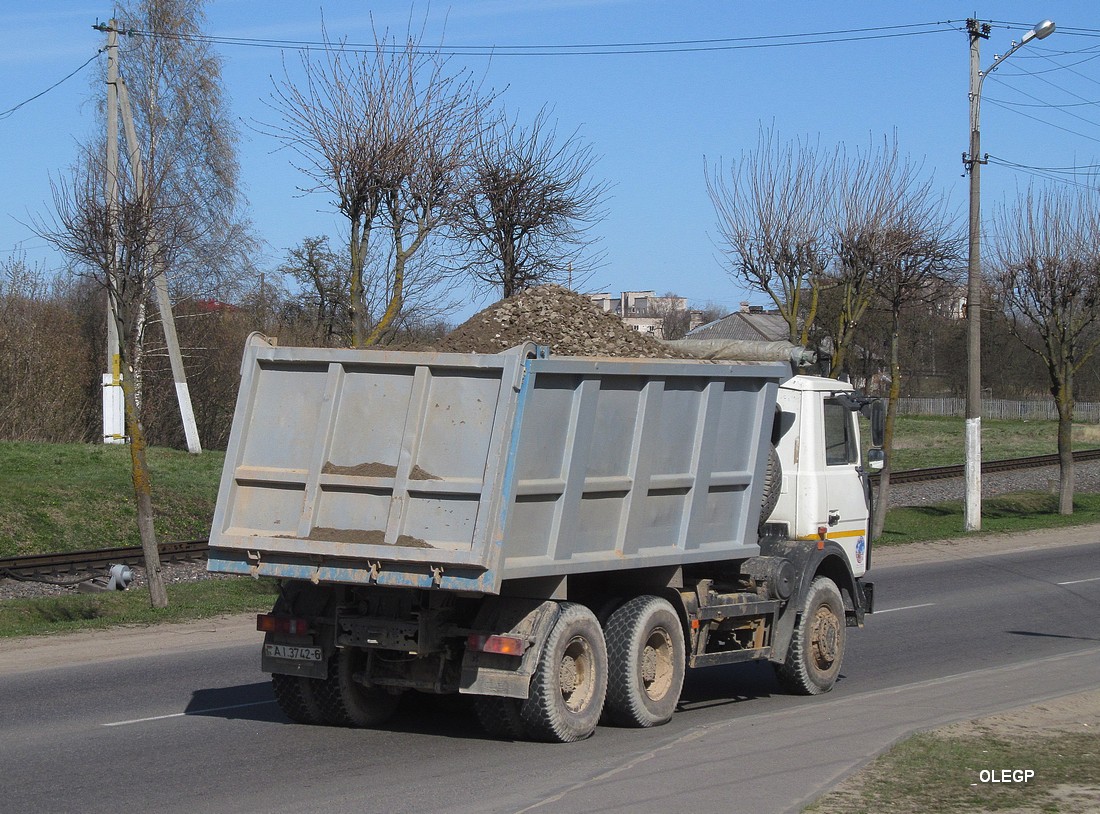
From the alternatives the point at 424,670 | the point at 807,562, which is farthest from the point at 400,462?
the point at 807,562

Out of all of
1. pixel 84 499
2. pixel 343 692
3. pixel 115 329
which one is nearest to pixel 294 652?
pixel 343 692

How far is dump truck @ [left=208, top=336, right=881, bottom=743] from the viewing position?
7.69 meters

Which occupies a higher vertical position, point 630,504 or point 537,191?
point 537,191

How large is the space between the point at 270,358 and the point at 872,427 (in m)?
5.44

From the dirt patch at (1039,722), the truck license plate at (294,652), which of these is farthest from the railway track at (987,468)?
the truck license plate at (294,652)

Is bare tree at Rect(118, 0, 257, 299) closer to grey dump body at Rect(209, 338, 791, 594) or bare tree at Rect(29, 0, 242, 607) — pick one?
bare tree at Rect(29, 0, 242, 607)

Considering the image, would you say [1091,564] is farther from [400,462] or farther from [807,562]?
[400,462]

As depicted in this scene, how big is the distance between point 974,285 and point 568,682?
70.6 feet

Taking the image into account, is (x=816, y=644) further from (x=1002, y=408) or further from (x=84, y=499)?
(x=1002, y=408)

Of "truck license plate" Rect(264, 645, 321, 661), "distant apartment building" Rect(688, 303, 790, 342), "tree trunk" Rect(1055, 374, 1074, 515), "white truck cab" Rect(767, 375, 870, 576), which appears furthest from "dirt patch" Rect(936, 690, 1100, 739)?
"distant apartment building" Rect(688, 303, 790, 342)

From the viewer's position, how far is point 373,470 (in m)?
7.90

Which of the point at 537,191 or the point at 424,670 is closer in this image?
the point at 424,670

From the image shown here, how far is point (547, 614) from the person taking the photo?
8000 millimetres

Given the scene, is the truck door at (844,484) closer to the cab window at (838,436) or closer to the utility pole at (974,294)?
the cab window at (838,436)
